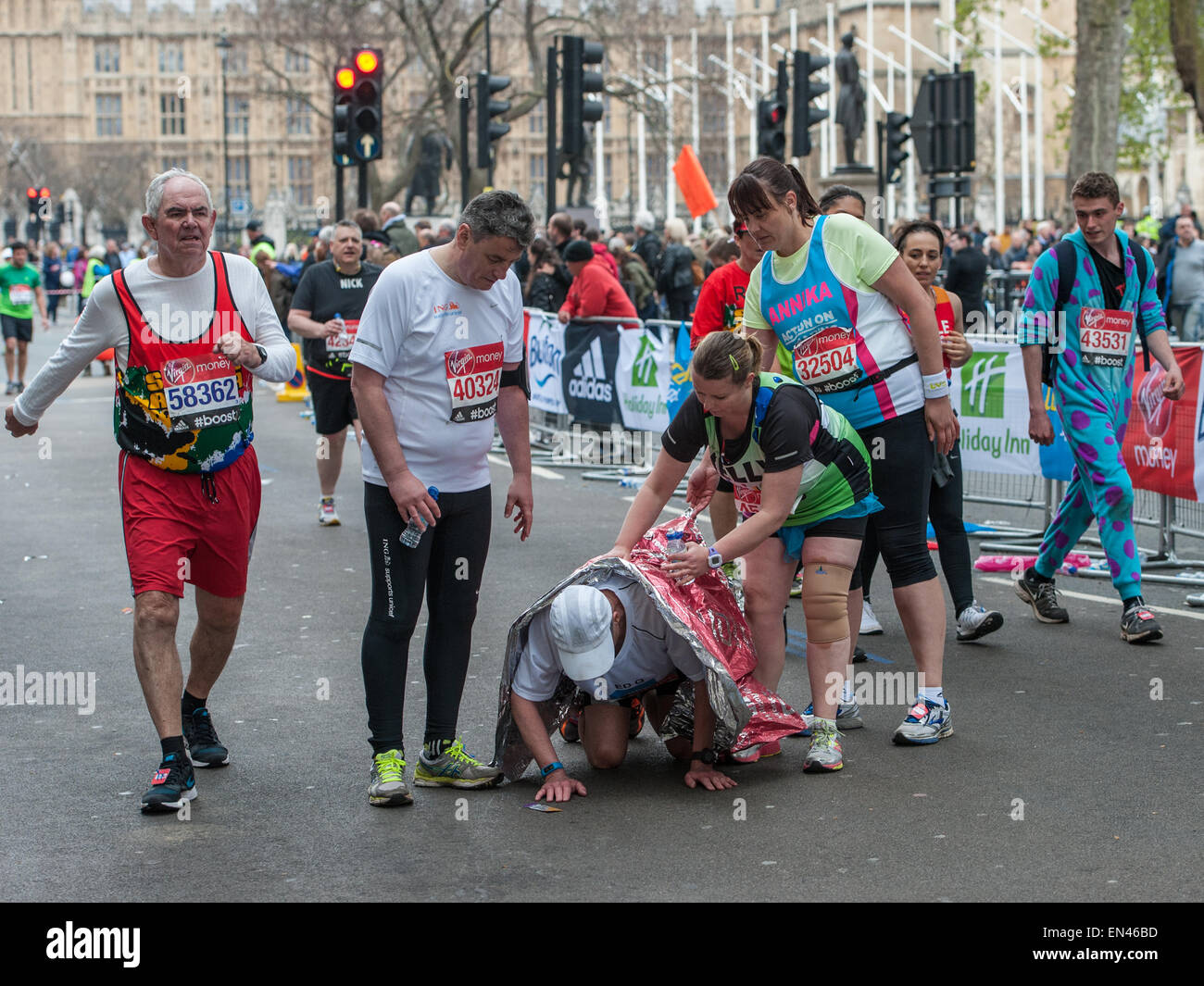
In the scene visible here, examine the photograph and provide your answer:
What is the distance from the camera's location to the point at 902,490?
604cm

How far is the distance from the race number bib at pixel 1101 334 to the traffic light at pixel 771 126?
15.8 meters

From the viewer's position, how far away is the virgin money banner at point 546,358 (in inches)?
618

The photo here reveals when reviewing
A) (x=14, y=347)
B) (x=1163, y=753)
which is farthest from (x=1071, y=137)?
(x=1163, y=753)

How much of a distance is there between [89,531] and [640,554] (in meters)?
6.99

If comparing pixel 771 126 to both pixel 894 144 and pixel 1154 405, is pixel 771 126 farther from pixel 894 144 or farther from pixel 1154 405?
pixel 1154 405

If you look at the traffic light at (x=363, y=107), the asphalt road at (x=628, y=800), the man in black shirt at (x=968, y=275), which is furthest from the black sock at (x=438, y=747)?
the traffic light at (x=363, y=107)

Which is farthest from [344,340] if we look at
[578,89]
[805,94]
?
[805,94]

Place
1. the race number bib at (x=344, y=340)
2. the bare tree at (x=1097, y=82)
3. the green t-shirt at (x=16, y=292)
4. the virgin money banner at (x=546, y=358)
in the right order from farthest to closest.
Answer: the bare tree at (x=1097, y=82)
the green t-shirt at (x=16, y=292)
the virgin money banner at (x=546, y=358)
the race number bib at (x=344, y=340)

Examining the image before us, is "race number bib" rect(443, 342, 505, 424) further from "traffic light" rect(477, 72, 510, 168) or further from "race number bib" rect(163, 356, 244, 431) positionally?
"traffic light" rect(477, 72, 510, 168)

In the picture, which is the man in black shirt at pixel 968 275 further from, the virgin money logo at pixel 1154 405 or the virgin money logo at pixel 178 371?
the virgin money logo at pixel 178 371

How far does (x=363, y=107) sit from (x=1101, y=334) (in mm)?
10086

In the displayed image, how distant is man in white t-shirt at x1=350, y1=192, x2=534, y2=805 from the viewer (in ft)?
17.4

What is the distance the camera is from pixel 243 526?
576cm
